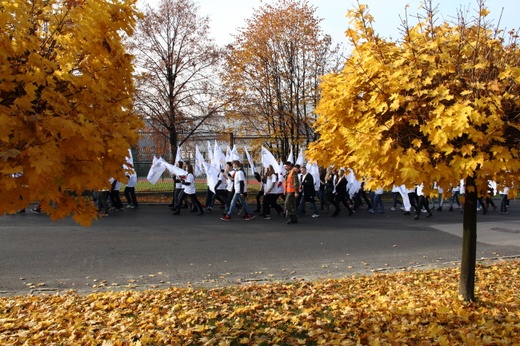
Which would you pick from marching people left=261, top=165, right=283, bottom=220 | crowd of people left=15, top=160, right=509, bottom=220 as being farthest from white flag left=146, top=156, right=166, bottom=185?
marching people left=261, top=165, right=283, bottom=220

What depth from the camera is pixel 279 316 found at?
4824 millimetres

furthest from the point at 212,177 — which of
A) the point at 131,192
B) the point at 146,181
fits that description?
the point at 146,181

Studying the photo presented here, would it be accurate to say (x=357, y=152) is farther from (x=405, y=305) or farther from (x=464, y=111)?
(x=405, y=305)

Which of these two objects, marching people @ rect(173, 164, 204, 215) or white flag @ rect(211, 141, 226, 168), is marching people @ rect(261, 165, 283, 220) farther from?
white flag @ rect(211, 141, 226, 168)

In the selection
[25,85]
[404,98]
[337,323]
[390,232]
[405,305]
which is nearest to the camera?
[25,85]

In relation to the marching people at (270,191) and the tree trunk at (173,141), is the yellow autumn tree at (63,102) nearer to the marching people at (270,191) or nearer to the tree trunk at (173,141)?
the marching people at (270,191)

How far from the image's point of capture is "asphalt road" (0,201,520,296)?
23.1 feet

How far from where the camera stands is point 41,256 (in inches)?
324

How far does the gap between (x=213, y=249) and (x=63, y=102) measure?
252 inches

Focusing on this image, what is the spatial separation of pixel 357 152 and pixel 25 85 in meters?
2.85

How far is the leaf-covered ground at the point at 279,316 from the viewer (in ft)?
13.7

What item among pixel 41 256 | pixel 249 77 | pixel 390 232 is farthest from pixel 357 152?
pixel 249 77

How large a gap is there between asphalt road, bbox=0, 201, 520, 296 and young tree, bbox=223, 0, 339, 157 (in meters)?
9.80

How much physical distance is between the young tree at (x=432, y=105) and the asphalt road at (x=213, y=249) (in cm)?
320
